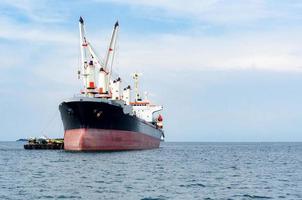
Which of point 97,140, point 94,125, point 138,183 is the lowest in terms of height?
point 138,183

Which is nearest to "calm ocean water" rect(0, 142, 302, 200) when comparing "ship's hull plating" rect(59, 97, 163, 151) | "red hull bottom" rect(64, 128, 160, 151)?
"red hull bottom" rect(64, 128, 160, 151)

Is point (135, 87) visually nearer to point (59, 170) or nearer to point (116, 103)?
point (116, 103)

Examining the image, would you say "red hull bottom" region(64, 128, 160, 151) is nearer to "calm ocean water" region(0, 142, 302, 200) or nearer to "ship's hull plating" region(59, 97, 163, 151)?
"ship's hull plating" region(59, 97, 163, 151)

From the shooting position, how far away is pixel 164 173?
159 feet

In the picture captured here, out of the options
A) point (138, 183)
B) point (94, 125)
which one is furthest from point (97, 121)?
point (138, 183)

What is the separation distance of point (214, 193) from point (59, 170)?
765 inches

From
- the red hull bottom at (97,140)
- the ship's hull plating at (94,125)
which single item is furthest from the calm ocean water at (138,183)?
the ship's hull plating at (94,125)

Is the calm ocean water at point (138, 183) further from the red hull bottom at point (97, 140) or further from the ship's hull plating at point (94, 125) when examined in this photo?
the ship's hull plating at point (94, 125)

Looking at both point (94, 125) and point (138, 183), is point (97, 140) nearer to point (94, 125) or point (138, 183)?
point (94, 125)

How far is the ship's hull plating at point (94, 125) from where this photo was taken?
2672 inches

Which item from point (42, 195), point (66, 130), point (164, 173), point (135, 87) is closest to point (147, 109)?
point (135, 87)

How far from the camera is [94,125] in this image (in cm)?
6812

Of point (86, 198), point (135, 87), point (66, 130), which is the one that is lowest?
point (86, 198)

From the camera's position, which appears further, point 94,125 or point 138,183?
point 94,125
